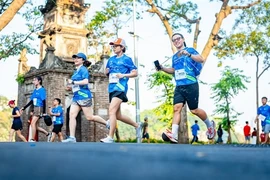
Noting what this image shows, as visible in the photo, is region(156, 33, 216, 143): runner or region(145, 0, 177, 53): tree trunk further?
region(145, 0, 177, 53): tree trunk

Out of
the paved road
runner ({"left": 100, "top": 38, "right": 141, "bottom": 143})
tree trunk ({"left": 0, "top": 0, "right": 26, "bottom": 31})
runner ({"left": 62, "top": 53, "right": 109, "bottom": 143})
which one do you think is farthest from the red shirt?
the paved road

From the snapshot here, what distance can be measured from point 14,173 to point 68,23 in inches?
987

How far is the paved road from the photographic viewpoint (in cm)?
151

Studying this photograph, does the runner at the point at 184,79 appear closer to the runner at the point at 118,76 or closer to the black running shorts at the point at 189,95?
the black running shorts at the point at 189,95

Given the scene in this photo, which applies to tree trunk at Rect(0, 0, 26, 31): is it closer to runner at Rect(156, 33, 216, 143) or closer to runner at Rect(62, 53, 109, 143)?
runner at Rect(62, 53, 109, 143)

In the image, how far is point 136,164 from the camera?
162 centimetres

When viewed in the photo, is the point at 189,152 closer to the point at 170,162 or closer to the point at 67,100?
the point at 170,162

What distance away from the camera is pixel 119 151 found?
182cm

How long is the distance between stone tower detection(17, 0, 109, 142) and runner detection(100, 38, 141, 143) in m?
17.3

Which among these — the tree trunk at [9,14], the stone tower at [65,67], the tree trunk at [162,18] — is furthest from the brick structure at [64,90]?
the tree trunk at [9,14]

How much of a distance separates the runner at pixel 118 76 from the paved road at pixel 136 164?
3.94 metres

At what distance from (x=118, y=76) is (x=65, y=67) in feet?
60.3

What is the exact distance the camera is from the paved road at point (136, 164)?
59.4 inches

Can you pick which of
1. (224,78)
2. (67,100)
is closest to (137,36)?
(67,100)
